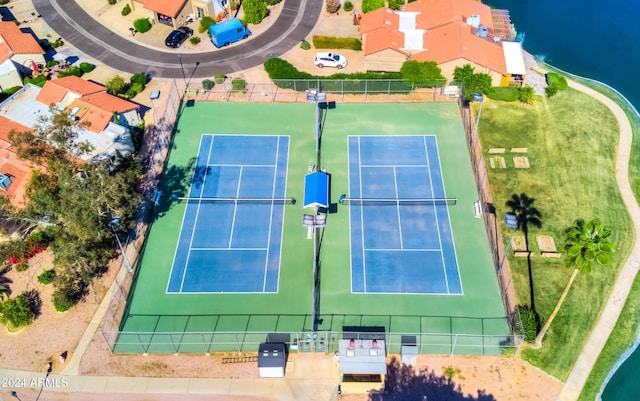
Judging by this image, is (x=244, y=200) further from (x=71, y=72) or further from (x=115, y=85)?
(x=71, y=72)

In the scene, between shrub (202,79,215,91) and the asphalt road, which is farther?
the asphalt road

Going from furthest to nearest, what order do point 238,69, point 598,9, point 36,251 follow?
point 598,9
point 238,69
point 36,251

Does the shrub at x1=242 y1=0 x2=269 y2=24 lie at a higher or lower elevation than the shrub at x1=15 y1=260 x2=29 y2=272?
higher

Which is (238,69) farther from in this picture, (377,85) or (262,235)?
(262,235)

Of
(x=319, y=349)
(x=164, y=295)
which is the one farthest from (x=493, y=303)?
(x=164, y=295)

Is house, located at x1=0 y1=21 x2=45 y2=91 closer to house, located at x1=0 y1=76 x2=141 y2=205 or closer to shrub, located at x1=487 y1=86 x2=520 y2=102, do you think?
house, located at x1=0 y1=76 x2=141 y2=205

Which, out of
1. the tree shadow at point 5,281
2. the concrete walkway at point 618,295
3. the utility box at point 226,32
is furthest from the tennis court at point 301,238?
the utility box at point 226,32

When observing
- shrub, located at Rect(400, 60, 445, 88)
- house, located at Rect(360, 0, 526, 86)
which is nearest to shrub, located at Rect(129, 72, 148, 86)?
house, located at Rect(360, 0, 526, 86)
